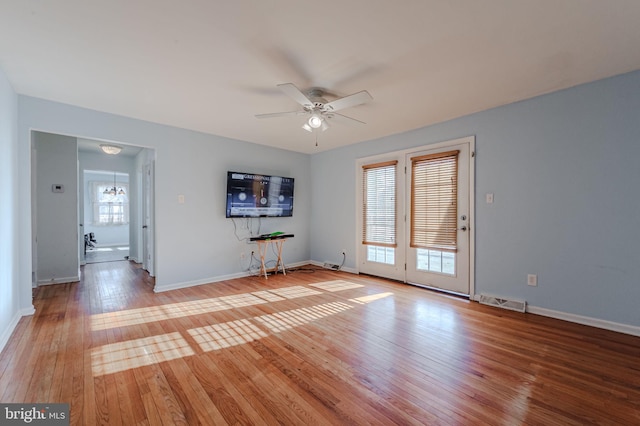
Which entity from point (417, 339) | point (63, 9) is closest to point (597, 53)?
point (417, 339)

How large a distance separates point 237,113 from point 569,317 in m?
4.76

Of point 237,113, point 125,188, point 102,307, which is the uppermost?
point 237,113

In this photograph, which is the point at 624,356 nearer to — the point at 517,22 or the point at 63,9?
the point at 517,22

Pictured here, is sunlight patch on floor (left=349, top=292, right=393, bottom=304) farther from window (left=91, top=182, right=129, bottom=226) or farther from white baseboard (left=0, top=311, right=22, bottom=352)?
window (left=91, top=182, right=129, bottom=226)

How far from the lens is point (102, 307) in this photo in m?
3.43

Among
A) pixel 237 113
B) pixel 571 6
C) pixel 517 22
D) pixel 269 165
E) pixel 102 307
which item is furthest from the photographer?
pixel 269 165

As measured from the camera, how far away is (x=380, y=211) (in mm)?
4926

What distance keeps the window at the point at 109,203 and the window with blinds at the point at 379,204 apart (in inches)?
341

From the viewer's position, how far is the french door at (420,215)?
3817 millimetres

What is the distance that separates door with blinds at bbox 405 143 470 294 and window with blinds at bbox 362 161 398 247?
31 cm

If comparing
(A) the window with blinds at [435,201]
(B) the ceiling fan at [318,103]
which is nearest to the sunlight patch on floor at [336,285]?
(A) the window with blinds at [435,201]

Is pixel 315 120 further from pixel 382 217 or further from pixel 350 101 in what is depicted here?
pixel 382 217

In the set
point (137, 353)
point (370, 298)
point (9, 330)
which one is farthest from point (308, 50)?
point (9, 330)

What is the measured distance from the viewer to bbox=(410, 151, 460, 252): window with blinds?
12.8ft
